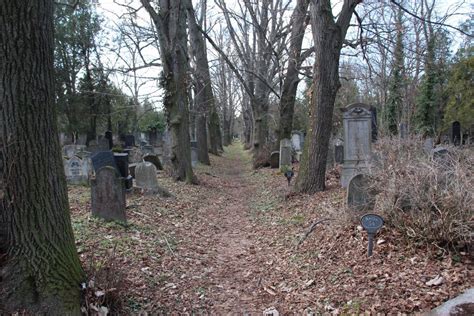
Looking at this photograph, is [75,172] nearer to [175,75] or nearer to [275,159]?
[175,75]

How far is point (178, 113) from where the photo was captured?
38.7 ft

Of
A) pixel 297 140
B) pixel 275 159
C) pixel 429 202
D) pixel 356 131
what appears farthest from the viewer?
pixel 297 140

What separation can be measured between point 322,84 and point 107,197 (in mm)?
5349

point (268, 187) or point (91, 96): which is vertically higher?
point (91, 96)

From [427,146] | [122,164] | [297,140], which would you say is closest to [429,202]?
[122,164]

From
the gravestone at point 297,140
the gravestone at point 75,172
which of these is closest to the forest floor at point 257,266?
the gravestone at point 75,172

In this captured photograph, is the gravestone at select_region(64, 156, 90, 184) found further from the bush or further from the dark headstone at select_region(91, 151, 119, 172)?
the bush

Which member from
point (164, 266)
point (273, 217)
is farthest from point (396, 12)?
point (164, 266)

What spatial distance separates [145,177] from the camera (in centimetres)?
927

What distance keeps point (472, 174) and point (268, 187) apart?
7.20 metres

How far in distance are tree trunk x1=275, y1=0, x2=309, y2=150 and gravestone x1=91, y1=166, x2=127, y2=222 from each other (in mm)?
9630

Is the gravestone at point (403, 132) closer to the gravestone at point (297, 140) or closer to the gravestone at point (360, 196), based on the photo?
the gravestone at point (297, 140)

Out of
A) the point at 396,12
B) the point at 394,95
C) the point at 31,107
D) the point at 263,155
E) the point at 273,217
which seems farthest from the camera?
the point at 394,95

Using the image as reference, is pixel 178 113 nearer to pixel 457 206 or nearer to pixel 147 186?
pixel 147 186
